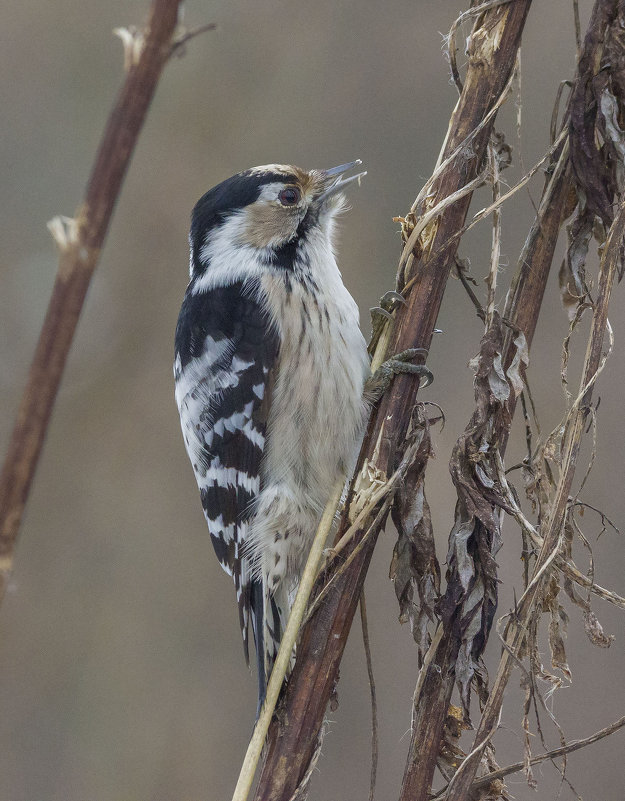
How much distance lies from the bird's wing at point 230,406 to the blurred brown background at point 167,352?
1.13 meters

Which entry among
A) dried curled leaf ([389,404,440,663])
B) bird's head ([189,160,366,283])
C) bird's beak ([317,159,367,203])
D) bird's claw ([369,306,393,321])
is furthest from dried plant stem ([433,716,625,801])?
bird's beak ([317,159,367,203])

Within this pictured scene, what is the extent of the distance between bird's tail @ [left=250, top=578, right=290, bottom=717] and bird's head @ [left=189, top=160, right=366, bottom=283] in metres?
1.04

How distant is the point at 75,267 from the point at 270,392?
69.4 inches

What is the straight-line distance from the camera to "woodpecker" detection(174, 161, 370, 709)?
245 cm

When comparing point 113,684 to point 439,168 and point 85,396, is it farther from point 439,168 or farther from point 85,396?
point 439,168

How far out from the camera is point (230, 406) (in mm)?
2572

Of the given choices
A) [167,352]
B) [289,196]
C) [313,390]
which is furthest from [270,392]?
[167,352]

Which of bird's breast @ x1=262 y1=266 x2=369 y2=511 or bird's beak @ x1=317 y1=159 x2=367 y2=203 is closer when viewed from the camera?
bird's breast @ x1=262 y1=266 x2=369 y2=511

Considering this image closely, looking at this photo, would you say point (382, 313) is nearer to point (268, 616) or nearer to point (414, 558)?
point (414, 558)

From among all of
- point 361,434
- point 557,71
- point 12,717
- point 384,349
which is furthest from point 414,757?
point 557,71

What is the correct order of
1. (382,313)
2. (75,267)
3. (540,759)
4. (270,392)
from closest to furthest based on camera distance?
1. (75,267)
2. (540,759)
3. (382,313)
4. (270,392)

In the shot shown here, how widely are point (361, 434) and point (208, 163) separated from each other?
7.50 feet

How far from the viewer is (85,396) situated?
13.4ft

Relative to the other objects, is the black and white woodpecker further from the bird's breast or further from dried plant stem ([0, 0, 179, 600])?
dried plant stem ([0, 0, 179, 600])
